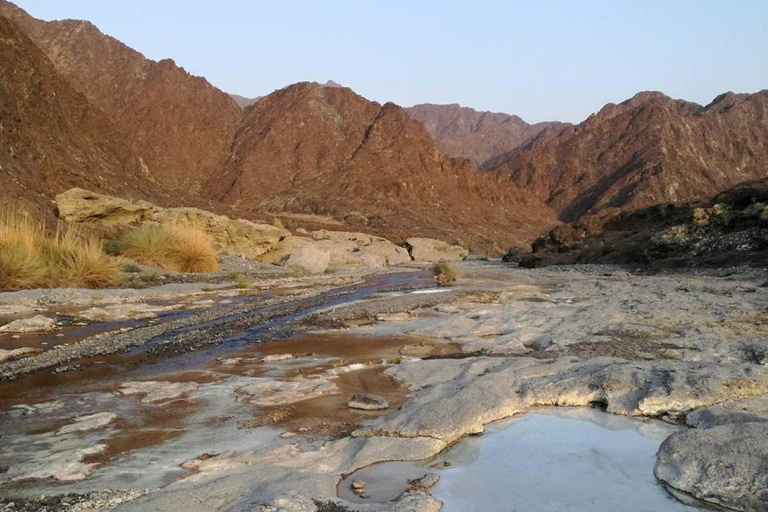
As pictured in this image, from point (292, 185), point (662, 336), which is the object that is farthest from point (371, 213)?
point (662, 336)

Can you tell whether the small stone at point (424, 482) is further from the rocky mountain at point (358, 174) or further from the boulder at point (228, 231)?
the rocky mountain at point (358, 174)

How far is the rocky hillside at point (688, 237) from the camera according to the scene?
13930 mm

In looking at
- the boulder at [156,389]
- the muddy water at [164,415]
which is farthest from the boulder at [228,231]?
the boulder at [156,389]

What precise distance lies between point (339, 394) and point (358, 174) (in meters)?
59.7

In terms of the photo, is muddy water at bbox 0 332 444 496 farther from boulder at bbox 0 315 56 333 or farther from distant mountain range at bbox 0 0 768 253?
distant mountain range at bbox 0 0 768 253

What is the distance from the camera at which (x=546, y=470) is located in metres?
2.91

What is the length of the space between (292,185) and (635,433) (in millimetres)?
60377

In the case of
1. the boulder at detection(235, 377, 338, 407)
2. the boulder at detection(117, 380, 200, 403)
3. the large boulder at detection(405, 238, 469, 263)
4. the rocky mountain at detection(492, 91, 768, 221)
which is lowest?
the large boulder at detection(405, 238, 469, 263)

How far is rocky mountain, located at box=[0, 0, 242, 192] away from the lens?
5869cm

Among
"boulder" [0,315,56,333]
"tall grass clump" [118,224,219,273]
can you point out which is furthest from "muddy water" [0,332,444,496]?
"tall grass clump" [118,224,219,273]

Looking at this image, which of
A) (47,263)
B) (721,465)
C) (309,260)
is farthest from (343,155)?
(721,465)

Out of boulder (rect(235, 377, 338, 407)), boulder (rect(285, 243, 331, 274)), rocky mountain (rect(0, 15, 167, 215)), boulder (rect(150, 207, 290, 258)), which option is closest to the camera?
boulder (rect(235, 377, 338, 407))

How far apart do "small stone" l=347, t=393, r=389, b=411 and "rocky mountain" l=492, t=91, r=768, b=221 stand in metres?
73.6

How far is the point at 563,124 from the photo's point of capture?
5674 inches
